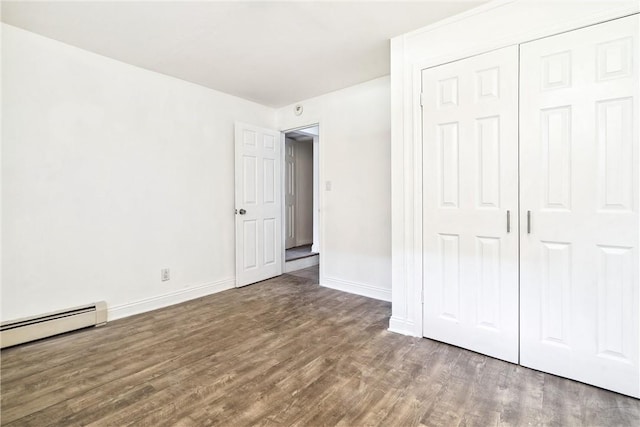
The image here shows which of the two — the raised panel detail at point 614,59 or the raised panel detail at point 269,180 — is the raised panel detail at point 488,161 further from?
the raised panel detail at point 269,180

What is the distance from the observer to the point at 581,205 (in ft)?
5.88

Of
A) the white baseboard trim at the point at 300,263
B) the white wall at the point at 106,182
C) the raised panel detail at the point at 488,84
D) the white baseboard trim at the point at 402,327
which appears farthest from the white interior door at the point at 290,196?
the raised panel detail at the point at 488,84

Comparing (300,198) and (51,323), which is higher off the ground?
(300,198)

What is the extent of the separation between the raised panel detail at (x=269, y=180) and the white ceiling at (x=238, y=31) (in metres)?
1.20

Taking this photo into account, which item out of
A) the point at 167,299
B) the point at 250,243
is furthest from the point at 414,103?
the point at 167,299

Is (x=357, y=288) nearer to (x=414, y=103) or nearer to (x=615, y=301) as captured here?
(x=414, y=103)

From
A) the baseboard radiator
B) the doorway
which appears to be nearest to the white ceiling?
the baseboard radiator

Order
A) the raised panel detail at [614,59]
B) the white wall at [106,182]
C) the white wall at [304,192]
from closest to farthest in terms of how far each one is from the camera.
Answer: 1. the raised panel detail at [614,59]
2. the white wall at [106,182]
3. the white wall at [304,192]

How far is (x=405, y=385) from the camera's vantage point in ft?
5.88

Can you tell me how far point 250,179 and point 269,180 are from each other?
1.08 ft

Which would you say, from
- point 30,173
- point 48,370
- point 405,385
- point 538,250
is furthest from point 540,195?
point 30,173

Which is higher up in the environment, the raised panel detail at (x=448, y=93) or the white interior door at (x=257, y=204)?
the raised panel detail at (x=448, y=93)

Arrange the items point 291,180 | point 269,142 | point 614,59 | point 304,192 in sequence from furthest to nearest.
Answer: point 304,192 → point 291,180 → point 269,142 → point 614,59

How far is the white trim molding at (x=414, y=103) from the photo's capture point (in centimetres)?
205
